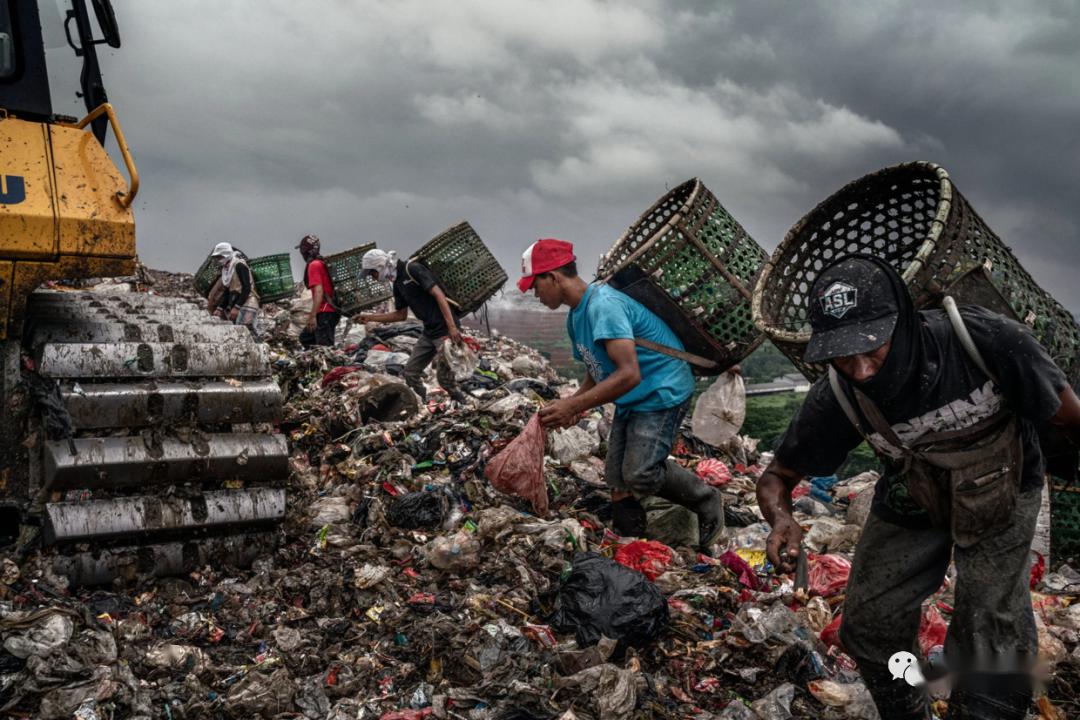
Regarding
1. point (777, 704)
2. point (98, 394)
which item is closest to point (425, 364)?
point (98, 394)

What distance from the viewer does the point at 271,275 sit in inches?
531

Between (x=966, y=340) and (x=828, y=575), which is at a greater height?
(x=966, y=340)

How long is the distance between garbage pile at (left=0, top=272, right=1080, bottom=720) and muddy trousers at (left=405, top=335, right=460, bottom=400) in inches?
115

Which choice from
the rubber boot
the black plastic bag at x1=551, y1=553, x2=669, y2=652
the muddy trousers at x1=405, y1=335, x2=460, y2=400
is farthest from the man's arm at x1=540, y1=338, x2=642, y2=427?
the muddy trousers at x1=405, y1=335, x2=460, y2=400

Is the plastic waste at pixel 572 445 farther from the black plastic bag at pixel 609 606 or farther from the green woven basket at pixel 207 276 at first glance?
the green woven basket at pixel 207 276

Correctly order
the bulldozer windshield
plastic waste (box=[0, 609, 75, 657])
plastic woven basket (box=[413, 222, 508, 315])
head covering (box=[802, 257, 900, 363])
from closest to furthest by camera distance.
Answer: head covering (box=[802, 257, 900, 363]) < plastic waste (box=[0, 609, 75, 657]) < the bulldozer windshield < plastic woven basket (box=[413, 222, 508, 315])

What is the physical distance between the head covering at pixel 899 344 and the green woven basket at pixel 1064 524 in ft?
10.8

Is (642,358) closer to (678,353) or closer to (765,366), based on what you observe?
(678,353)

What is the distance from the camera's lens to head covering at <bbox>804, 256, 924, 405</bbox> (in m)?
2.24

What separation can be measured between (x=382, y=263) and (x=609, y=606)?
20.6ft

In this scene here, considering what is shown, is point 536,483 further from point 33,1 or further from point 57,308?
Result: point 33,1

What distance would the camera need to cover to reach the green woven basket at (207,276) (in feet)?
43.5

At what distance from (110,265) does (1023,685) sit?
3801mm

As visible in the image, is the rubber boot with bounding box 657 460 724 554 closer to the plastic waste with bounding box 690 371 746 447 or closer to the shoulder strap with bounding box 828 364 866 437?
the plastic waste with bounding box 690 371 746 447
